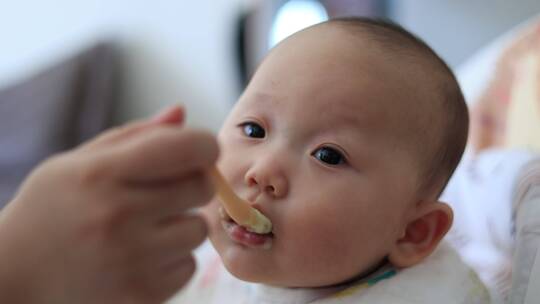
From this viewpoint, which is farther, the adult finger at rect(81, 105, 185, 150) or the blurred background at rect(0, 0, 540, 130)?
the blurred background at rect(0, 0, 540, 130)

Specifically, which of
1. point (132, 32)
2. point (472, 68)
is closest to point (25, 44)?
point (132, 32)

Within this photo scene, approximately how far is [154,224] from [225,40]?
1607mm

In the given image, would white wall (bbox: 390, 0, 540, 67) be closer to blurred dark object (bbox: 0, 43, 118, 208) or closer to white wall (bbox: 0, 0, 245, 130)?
white wall (bbox: 0, 0, 245, 130)

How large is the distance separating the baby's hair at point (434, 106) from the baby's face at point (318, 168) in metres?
0.03

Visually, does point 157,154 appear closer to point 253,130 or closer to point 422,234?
point 253,130

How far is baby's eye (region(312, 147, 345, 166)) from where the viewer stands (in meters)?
0.63

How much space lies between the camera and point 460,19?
157cm

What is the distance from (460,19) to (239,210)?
3.95 ft

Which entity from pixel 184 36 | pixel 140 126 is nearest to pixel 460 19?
pixel 184 36

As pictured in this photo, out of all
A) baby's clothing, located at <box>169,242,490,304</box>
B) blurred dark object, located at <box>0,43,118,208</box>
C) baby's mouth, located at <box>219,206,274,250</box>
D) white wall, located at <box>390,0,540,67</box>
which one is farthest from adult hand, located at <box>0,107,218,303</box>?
blurred dark object, located at <box>0,43,118,208</box>

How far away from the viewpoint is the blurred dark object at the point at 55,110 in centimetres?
192

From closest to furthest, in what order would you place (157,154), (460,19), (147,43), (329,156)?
(157,154), (329,156), (460,19), (147,43)

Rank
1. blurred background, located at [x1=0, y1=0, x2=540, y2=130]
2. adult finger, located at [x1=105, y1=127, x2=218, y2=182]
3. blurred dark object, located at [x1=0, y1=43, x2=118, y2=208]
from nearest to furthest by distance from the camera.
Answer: adult finger, located at [x1=105, y1=127, x2=218, y2=182], blurred background, located at [x1=0, y1=0, x2=540, y2=130], blurred dark object, located at [x1=0, y1=43, x2=118, y2=208]

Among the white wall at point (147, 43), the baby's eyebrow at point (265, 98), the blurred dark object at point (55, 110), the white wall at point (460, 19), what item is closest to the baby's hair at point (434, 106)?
the baby's eyebrow at point (265, 98)
